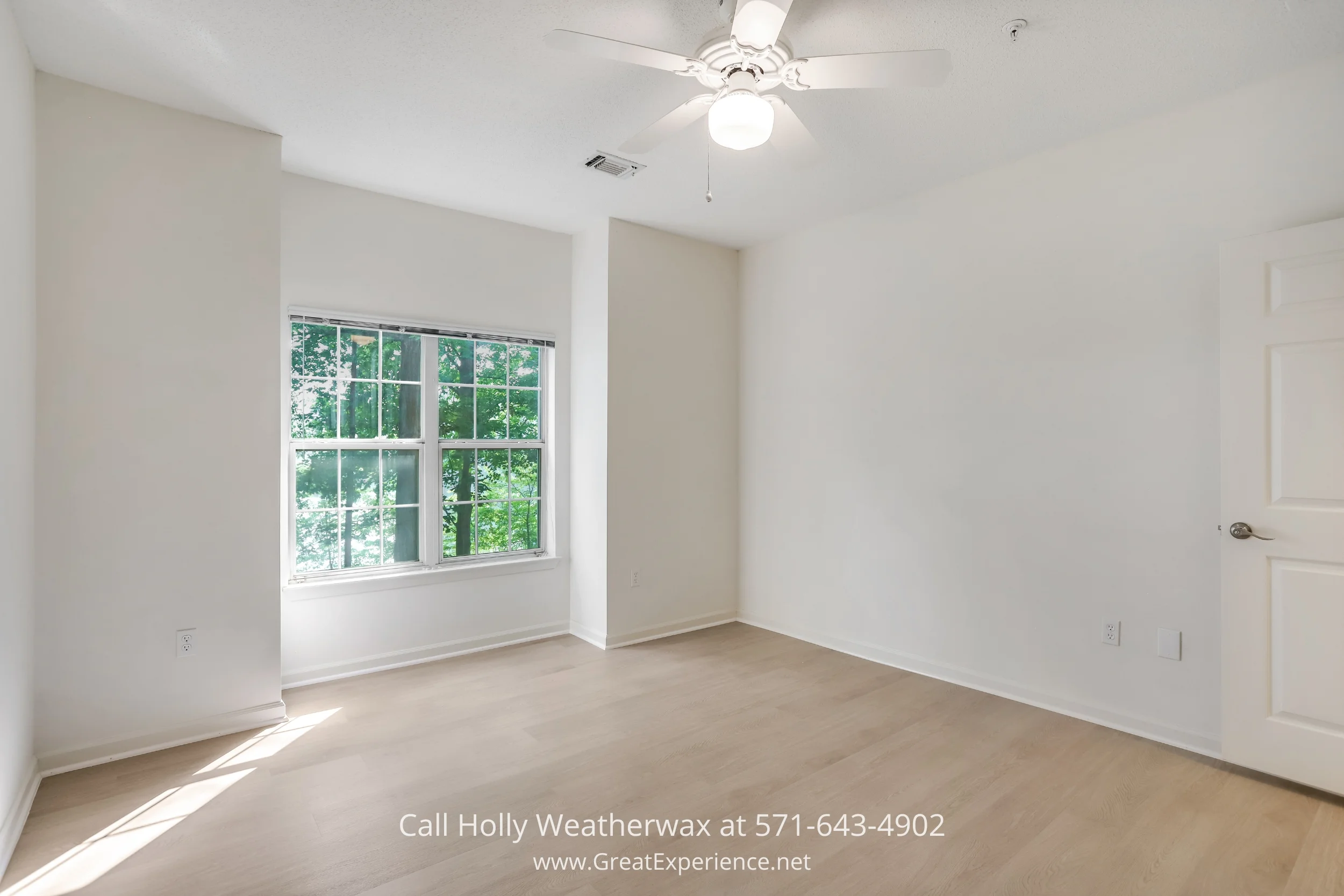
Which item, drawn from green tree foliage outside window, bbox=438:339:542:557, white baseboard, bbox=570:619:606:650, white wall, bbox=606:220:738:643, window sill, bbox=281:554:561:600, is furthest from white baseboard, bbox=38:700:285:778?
white wall, bbox=606:220:738:643

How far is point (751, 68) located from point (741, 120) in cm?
30

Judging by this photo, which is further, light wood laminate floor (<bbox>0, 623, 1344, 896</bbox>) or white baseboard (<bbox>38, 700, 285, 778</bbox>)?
white baseboard (<bbox>38, 700, 285, 778</bbox>)

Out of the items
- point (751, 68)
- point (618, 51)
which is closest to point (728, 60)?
point (751, 68)

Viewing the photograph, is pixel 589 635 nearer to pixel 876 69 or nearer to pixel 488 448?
pixel 488 448

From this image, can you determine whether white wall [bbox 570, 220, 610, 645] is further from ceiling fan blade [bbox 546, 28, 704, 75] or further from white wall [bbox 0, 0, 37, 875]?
white wall [bbox 0, 0, 37, 875]

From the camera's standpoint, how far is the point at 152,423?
2742 millimetres

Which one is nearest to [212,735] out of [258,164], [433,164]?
[258,164]

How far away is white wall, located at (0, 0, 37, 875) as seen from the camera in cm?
206

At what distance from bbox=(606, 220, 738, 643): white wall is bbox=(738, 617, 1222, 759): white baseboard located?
72 centimetres

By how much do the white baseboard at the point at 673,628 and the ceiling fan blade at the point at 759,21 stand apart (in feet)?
10.8

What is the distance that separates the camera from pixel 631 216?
13.5 feet

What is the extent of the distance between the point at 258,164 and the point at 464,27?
1.35 metres

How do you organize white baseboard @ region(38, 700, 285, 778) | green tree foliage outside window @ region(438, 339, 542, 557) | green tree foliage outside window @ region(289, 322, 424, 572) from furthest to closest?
green tree foliage outside window @ region(438, 339, 542, 557), green tree foliage outside window @ region(289, 322, 424, 572), white baseboard @ region(38, 700, 285, 778)

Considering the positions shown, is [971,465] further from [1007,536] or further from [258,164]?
[258,164]
